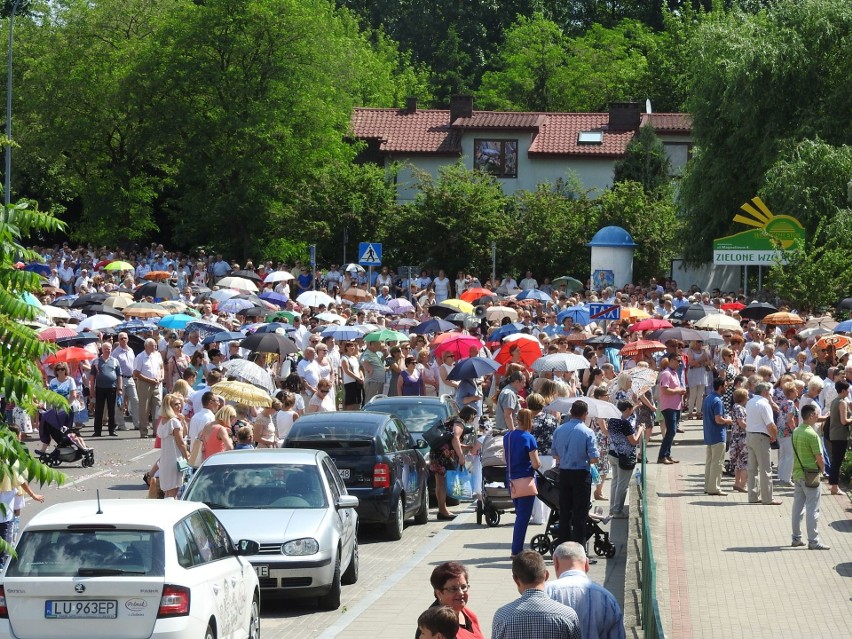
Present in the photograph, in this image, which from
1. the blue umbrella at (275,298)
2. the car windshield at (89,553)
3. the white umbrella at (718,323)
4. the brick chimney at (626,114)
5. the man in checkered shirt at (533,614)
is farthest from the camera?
the brick chimney at (626,114)

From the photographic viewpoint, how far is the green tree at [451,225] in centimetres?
5150

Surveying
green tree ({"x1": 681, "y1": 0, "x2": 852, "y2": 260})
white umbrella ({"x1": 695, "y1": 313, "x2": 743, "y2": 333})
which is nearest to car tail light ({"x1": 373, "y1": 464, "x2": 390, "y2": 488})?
white umbrella ({"x1": 695, "y1": 313, "x2": 743, "y2": 333})

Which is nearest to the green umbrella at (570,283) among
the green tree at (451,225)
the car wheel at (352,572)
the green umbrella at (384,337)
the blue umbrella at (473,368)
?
the green tree at (451,225)

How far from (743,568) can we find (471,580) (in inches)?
119

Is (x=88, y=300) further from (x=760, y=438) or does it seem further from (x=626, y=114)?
(x=626, y=114)

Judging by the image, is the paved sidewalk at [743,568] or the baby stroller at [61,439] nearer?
the paved sidewalk at [743,568]

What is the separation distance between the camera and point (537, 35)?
90625 millimetres

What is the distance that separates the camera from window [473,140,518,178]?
212 ft

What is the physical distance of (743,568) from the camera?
1580 centimetres

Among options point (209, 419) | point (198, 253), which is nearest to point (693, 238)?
point (198, 253)

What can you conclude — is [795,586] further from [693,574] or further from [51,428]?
[51,428]

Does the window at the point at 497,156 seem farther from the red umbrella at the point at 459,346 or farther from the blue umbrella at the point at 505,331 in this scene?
the red umbrella at the point at 459,346

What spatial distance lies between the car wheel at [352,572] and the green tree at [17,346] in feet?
20.0

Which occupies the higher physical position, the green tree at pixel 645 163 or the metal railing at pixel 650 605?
the green tree at pixel 645 163
